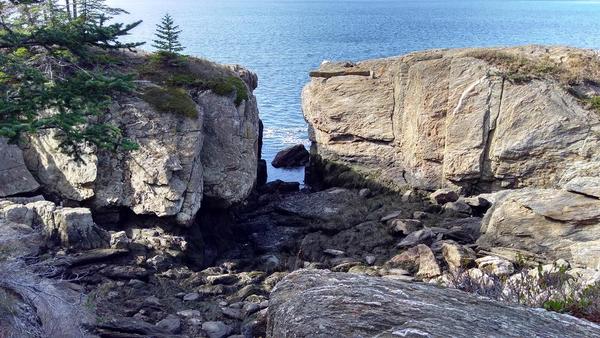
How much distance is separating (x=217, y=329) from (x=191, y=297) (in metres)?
Answer: 2.05

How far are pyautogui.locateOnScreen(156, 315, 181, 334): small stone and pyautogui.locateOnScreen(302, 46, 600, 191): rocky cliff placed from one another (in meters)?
14.7

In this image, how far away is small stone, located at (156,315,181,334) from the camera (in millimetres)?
16166

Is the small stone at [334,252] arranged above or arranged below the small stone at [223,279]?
below

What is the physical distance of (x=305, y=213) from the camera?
2627cm

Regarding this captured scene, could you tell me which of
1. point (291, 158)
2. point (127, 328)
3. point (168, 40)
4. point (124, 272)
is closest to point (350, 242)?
point (124, 272)

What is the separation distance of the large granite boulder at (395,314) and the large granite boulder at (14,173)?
15.7 meters

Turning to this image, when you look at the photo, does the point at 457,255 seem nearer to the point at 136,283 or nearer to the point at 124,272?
the point at 136,283

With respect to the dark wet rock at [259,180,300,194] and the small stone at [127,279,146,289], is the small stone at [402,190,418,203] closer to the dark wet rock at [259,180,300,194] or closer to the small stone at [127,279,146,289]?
the dark wet rock at [259,180,300,194]

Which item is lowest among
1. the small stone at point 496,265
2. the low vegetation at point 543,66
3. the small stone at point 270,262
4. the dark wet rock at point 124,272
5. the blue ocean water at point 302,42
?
the blue ocean water at point 302,42

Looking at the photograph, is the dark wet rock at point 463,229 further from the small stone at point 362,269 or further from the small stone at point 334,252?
the small stone at point 334,252

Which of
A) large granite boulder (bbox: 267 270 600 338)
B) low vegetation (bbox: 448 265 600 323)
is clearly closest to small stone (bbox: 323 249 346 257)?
low vegetation (bbox: 448 265 600 323)

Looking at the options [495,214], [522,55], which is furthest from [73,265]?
[522,55]

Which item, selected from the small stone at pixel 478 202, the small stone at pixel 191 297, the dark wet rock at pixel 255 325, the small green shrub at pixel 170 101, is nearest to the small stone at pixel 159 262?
the small stone at pixel 191 297

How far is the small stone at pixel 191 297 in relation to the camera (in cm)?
1819
